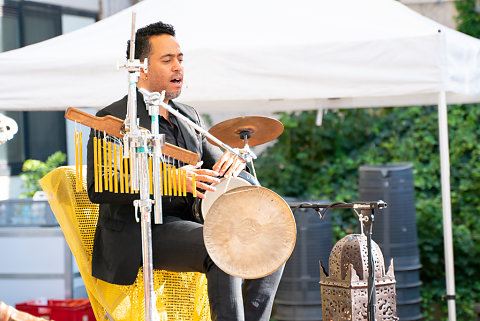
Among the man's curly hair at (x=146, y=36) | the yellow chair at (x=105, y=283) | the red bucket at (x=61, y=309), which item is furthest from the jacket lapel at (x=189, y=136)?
the red bucket at (x=61, y=309)

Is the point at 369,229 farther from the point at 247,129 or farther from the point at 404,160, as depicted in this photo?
the point at 404,160

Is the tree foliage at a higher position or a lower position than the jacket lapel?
higher

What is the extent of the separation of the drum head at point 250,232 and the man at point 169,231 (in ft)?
0.42

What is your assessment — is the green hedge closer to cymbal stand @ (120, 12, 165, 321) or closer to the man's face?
the man's face

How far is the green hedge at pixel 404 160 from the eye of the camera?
5.91 meters

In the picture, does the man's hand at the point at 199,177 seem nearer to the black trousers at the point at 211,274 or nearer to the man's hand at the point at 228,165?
the man's hand at the point at 228,165

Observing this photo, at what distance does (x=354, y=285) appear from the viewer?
9.31ft

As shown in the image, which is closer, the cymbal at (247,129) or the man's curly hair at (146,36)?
the cymbal at (247,129)

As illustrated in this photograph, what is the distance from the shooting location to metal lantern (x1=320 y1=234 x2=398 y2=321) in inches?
112

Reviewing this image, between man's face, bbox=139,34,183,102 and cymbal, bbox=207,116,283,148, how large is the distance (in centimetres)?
26

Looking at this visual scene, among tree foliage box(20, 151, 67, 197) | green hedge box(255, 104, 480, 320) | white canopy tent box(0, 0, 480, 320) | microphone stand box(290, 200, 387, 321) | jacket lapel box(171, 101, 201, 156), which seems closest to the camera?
microphone stand box(290, 200, 387, 321)

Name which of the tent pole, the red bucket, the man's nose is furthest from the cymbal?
the red bucket

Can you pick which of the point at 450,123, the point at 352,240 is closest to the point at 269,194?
the point at 352,240

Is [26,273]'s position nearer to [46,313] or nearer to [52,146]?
[46,313]
